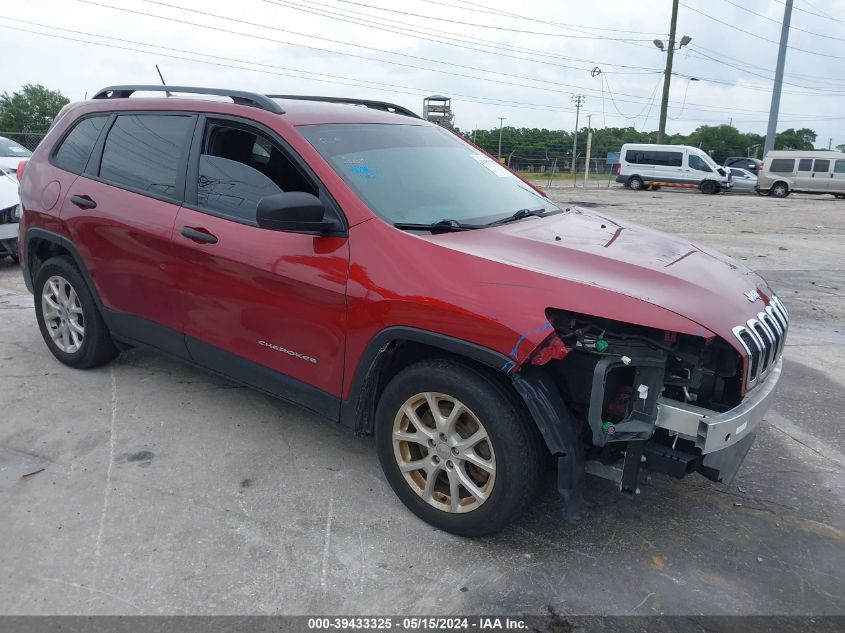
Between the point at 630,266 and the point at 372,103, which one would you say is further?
the point at 372,103

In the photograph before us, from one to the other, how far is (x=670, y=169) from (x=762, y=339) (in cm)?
3280

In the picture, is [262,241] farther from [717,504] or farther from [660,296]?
[717,504]

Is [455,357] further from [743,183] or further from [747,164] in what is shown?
[747,164]

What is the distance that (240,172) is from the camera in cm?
353

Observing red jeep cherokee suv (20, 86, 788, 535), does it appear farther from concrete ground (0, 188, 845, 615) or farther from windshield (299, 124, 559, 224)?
concrete ground (0, 188, 845, 615)

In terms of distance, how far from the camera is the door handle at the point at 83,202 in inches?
163

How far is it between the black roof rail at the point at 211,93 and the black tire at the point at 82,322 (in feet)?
3.80

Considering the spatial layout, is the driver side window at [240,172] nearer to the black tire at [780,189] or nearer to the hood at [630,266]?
the hood at [630,266]

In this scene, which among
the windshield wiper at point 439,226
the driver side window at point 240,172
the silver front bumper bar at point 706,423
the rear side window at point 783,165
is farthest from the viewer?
the rear side window at point 783,165

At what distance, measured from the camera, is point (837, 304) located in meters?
7.47

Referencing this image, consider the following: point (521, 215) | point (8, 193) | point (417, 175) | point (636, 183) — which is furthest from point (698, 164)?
point (417, 175)

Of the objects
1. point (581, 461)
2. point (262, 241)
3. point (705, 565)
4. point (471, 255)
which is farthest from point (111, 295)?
point (705, 565)

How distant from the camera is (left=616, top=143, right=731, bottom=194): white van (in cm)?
3200

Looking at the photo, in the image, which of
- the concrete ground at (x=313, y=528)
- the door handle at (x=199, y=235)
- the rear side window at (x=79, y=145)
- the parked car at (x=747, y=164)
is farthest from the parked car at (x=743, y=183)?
the door handle at (x=199, y=235)
